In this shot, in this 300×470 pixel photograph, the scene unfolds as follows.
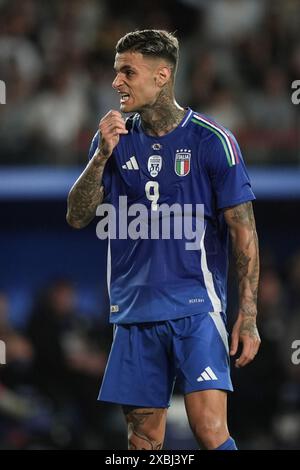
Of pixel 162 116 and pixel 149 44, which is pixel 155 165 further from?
pixel 149 44

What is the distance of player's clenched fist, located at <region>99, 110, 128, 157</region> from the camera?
489cm

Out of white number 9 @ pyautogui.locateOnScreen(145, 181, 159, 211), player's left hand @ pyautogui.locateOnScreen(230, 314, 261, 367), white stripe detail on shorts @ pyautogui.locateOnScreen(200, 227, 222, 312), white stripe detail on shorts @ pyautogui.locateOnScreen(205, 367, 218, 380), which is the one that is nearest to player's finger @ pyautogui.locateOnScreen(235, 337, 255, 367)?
player's left hand @ pyautogui.locateOnScreen(230, 314, 261, 367)

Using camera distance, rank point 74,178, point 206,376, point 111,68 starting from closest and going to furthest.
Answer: point 206,376
point 74,178
point 111,68

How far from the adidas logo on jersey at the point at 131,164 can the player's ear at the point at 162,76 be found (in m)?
0.36

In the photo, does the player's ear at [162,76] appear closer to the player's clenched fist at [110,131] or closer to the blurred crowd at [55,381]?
the player's clenched fist at [110,131]

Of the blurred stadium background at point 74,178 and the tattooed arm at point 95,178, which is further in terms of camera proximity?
the blurred stadium background at point 74,178

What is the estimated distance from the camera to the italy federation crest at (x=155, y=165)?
16.4 feet

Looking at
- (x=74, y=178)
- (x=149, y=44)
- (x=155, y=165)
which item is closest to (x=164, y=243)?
(x=155, y=165)

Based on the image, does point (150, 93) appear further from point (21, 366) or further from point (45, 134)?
point (45, 134)

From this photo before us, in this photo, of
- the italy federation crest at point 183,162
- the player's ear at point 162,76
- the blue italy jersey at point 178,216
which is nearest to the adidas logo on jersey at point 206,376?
the blue italy jersey at point 178,216

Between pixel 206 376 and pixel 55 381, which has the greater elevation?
pixel 206 376

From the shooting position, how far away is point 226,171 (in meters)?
4.89

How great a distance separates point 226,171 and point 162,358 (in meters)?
0.91

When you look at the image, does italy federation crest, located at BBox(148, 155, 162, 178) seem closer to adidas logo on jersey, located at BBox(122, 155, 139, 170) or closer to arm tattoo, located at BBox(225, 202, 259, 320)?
adidas logo on jersey, located at BBox(122, 155, 139, 170)
